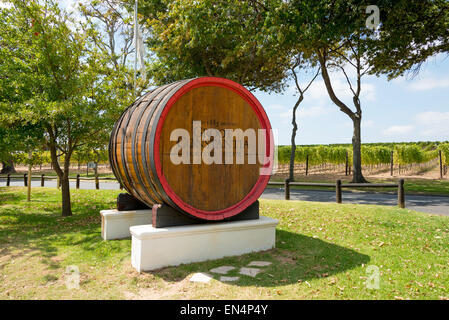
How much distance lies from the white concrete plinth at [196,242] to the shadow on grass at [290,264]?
0.11 m

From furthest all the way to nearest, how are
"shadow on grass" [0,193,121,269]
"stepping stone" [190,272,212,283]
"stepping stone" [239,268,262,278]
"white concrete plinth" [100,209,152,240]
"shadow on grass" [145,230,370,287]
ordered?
"white concrete plinth" [100,209,152,240], "shadow on grass" [0,193,121,269], "stepping stone" [239,268,262,278], "shadow on grass" [145,230,370,287], "stepping stone" [190,272,212,283]

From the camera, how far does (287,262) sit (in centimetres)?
443

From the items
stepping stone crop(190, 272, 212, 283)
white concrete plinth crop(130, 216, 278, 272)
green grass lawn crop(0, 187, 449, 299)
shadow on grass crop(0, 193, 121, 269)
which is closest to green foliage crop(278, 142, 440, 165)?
green grass lawn crop(0, 187, 449, 299)

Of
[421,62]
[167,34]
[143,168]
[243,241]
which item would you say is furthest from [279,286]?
[421,62]

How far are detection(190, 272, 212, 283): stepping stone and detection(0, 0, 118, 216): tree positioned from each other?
532 cm

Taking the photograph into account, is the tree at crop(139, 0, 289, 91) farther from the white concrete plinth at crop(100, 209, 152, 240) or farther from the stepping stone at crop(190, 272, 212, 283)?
the stepping stone at crop(190, 272, 212, 283)

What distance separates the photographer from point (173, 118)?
4.19 m

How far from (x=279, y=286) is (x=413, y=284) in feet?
5.32

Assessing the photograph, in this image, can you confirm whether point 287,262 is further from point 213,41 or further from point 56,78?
Result: point 213,41

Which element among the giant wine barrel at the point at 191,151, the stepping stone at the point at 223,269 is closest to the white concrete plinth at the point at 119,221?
the giant wine barrel at the point at 191,151

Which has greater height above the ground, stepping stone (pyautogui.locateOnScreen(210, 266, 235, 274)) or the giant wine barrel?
the giant wine barrel

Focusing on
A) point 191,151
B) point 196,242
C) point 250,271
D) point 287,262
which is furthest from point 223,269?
point 191,151

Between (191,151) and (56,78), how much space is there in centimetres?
588

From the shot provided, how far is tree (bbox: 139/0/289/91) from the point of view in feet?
38.7
